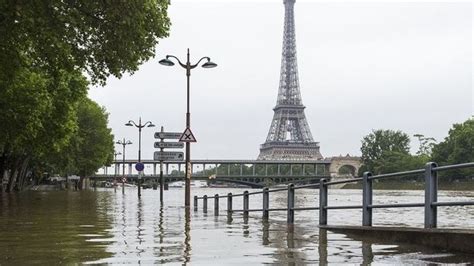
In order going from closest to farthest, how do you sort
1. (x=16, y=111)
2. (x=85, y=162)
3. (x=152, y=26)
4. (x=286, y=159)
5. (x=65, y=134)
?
1. (x=152, y=26)
2. (x=16, y=111)
3. (x=65, y=134)
4. (x=85, y=162)
5. (x=286, y=159)

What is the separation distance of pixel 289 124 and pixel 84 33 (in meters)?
135

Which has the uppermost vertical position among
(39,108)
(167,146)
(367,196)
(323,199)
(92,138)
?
(92,138)

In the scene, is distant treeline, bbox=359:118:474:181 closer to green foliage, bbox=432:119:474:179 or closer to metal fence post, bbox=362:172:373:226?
green foliage, bbox=432:119:474:179

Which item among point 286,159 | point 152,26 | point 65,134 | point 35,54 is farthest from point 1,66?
point 286,159

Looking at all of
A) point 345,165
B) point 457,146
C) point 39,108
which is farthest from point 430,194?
point 345,165

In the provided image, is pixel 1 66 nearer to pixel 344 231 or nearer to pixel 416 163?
pixel 344 231

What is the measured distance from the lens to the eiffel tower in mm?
147250

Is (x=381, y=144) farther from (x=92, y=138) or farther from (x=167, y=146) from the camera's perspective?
(x=167, y=146)

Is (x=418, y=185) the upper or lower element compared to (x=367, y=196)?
lower

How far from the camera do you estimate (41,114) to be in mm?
32031

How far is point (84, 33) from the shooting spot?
1700 centimetres

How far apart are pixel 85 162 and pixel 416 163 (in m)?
74.2

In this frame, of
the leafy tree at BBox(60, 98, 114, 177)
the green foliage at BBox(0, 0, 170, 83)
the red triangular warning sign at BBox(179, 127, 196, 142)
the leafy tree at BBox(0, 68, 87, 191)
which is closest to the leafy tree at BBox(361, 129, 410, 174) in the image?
the leafy tree at BBox(60, 98, 114, 177)

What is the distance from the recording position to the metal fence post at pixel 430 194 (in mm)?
8461
